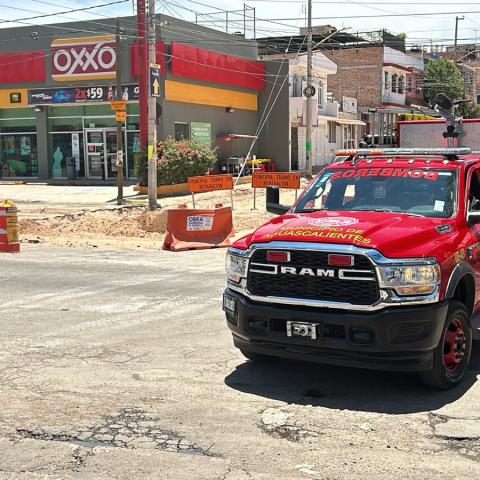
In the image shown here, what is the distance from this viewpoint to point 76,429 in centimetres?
468

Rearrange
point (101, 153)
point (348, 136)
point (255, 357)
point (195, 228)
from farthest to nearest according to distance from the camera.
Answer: point (348, 136), point (101, 153), point (195, 228), point (255, 357)

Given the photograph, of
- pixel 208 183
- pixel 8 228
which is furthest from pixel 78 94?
pixel 8 228

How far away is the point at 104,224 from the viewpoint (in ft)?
61.7

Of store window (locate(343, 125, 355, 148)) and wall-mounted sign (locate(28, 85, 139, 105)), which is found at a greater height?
wall-mounted sign (locate(28, 85, 139, 105))

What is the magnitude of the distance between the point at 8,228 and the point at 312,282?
1067cm

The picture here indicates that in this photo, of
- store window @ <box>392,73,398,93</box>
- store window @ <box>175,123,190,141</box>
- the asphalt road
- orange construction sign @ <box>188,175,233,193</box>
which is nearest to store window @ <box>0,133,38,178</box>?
store window @ <box>175,123,190,141</box>

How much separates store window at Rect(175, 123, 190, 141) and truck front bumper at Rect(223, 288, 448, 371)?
2778 cm

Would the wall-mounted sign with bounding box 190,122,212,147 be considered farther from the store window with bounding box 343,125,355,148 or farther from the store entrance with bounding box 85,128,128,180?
the store window with bounding box 343,125,355,148

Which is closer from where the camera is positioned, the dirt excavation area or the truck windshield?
the truck windshield

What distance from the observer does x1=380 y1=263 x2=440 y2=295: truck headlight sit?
191 inches

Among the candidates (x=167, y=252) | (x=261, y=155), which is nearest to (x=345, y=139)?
(x=261, y=155)

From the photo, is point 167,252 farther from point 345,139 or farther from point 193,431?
point 345,139

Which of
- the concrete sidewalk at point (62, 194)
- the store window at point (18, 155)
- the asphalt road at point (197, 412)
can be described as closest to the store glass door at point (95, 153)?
the concrete sidewalk at point (62, 194)

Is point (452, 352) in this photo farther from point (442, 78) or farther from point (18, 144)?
point (442, 78)
